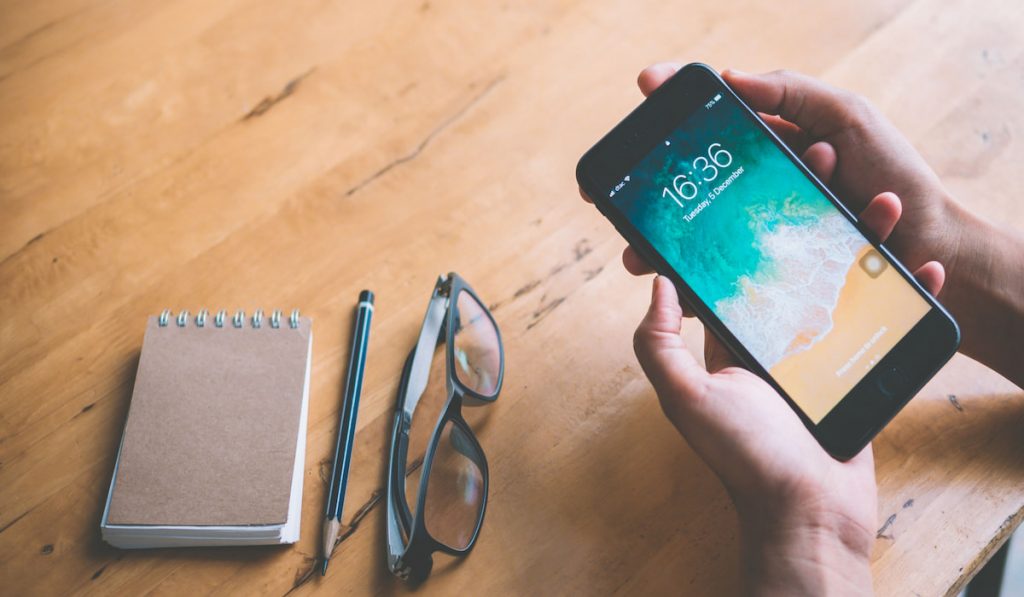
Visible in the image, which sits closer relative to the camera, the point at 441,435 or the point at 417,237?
the point at 441,435

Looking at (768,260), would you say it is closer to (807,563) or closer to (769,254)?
(769,254)

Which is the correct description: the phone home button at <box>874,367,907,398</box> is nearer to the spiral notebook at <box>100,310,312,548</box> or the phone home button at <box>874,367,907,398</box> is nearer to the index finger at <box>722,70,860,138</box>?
the index finger at <box>722,70,860,138</box>

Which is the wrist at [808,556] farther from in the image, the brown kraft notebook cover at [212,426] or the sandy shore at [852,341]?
the brown kraft notebook cover at [212,426]

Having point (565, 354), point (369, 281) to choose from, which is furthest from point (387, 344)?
point (565, 354)

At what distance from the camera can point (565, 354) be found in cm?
77

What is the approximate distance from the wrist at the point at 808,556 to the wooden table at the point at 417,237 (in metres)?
0.04

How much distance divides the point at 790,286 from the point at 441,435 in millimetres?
346

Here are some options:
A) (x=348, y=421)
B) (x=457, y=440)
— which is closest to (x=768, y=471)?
(x=457, y=440)

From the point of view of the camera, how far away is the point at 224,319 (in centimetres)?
74

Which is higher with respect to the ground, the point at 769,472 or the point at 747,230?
the point at 747,230

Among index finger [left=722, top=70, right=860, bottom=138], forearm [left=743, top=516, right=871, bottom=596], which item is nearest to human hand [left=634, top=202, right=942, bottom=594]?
forearm [left=743, top=516, right=871, bottom=596]

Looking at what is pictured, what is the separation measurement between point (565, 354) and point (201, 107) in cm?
52

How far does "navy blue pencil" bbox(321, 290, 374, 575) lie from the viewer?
0.68 metres

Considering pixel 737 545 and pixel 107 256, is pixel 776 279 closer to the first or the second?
pixel 737 545
